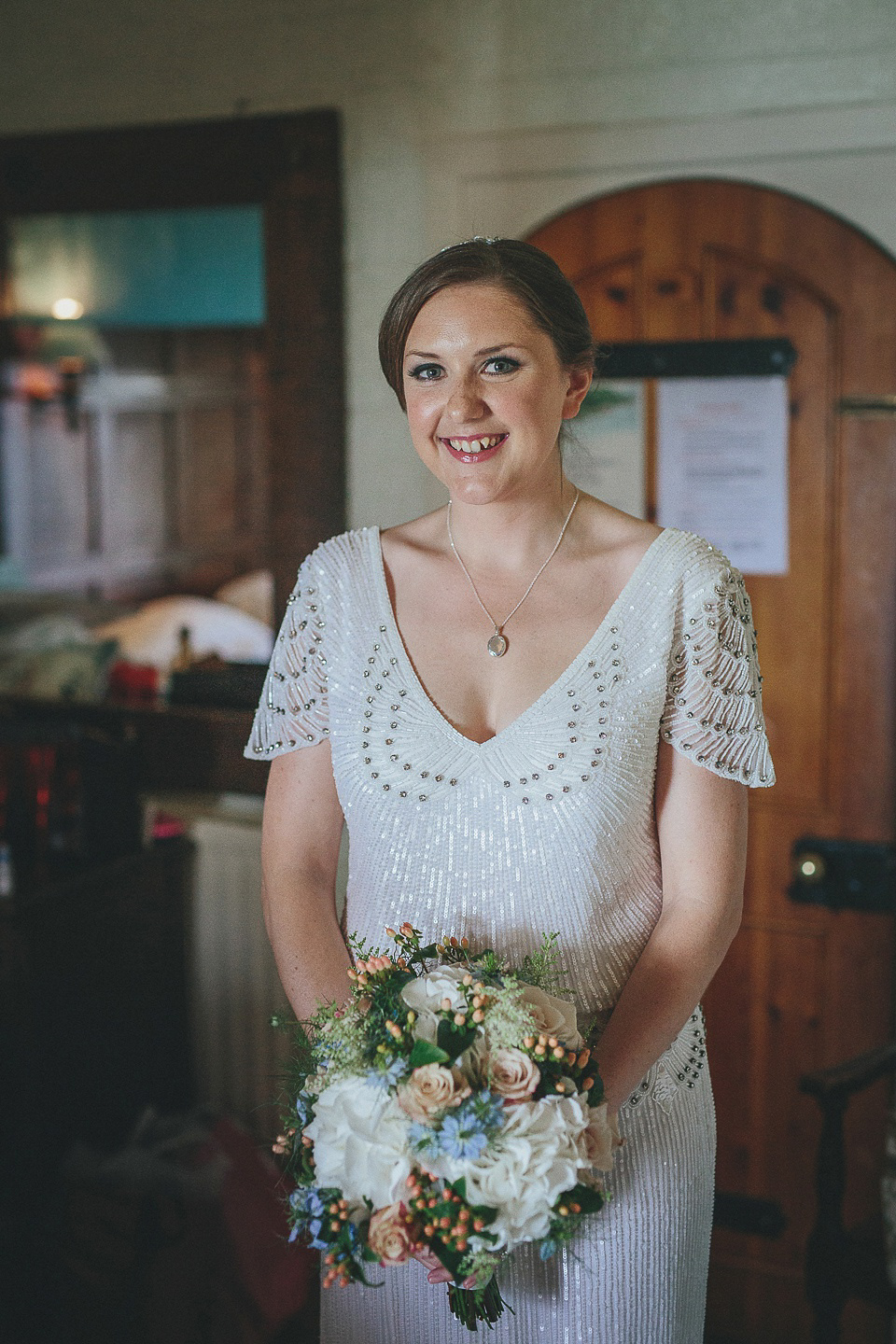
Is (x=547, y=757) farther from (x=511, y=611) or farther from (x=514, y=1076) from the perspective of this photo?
(x=514, y=1076)

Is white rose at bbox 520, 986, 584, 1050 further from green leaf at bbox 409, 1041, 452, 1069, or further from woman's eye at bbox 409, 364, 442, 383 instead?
woman's eye at bbox 409, 364, 442, 383

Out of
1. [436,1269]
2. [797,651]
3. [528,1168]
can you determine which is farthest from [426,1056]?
[797,651]

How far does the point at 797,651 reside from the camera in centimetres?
230

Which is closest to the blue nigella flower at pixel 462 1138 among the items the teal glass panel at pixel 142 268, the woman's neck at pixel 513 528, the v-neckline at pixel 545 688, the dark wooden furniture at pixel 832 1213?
the v-neckline at pixel 545 688

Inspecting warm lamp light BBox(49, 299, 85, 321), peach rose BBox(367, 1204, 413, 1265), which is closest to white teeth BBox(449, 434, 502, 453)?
peach rose BBox(367, 1204, 413, 1265)

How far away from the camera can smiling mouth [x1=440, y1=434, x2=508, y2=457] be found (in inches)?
48.7

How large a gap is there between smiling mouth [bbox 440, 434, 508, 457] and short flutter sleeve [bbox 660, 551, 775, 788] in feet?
Result: 0.84

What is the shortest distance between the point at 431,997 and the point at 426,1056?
0.23ft

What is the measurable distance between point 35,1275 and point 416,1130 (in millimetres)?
1735

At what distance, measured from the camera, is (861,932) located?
231 centimetres

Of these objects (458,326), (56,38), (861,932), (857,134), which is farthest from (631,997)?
(56,38)

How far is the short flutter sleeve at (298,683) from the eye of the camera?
140 centimetres

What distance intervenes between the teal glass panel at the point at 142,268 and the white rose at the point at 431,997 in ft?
11.4

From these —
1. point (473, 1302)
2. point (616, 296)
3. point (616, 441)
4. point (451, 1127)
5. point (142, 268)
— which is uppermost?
point (142, 268)
